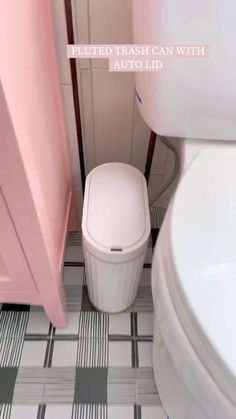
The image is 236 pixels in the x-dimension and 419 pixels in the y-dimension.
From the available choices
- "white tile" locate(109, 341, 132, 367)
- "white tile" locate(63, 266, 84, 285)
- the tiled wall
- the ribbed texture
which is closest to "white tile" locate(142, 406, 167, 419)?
"white tile" locate(109, 341, 132, 367)

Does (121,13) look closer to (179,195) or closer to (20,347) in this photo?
(179,195)

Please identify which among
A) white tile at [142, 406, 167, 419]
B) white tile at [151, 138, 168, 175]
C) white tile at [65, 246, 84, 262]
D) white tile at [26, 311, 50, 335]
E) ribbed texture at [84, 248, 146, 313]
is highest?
white tile at [151, 138, 168, 175]

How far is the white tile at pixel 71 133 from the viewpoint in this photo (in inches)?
32.8

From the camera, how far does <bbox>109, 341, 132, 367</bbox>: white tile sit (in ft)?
3.07

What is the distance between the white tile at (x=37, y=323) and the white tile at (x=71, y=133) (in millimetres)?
376

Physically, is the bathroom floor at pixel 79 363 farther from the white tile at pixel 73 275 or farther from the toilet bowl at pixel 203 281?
the toilet bowl at pixel 203 281

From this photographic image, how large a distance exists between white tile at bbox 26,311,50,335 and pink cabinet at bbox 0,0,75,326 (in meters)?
0.06

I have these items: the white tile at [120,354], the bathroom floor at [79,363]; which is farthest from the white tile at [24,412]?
the white tile at [120,354]

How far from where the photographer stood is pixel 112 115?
0.90 m

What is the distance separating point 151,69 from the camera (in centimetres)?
64

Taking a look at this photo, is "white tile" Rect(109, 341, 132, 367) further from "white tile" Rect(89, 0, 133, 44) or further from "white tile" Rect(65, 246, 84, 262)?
"white tile" Rect(89, 0, 133, 44)

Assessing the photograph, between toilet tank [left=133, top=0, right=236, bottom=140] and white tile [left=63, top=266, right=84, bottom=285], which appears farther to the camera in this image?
white tile [left=63, top=266, right=84, bottom=285]

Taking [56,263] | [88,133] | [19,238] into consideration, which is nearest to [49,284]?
[56,263]

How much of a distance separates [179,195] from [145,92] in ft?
0.70
